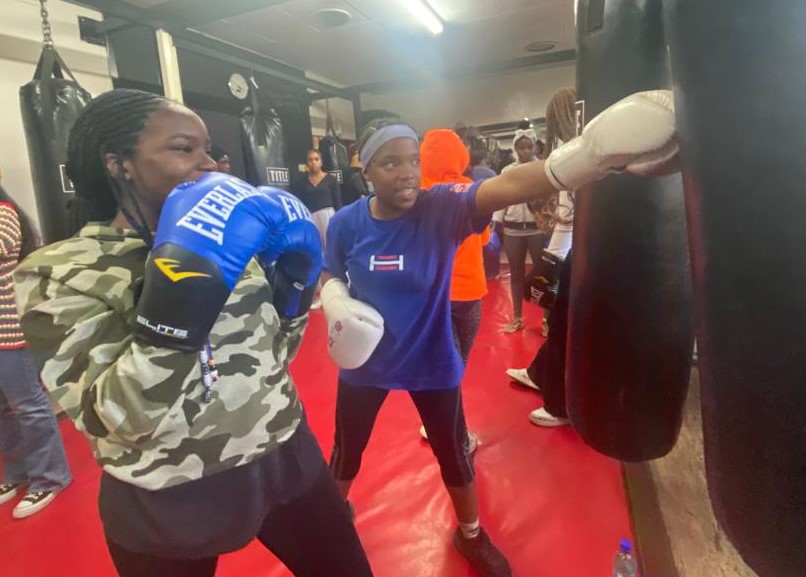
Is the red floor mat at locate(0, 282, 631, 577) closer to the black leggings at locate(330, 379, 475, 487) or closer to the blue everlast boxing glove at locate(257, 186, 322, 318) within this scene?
the black leggings at locate(330, 379, 475, 487)

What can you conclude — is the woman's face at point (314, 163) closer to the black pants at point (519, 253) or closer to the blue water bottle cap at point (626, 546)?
the black pants at point (519, 253)

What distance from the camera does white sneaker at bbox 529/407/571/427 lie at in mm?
2232

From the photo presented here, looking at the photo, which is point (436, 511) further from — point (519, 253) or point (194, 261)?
point (519, 253)

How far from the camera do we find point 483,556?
1443 millimetres

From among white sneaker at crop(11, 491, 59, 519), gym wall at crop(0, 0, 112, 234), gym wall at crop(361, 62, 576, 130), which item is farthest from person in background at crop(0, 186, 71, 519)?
gym wall at crop(361, 62, 576, 130)

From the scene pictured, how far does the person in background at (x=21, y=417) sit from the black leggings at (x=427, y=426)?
1.34 meters

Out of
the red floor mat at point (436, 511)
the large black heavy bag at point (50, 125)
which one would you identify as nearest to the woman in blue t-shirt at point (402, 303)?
the red floor mat at point (436, 511)

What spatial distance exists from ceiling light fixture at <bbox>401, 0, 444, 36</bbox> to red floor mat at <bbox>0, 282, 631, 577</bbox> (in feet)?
12.3

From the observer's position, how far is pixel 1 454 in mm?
2082

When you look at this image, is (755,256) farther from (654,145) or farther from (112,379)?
(112,379)

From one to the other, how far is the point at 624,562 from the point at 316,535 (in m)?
0.98

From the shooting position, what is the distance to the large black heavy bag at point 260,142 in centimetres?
359

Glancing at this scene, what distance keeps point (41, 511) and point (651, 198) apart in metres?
2.38

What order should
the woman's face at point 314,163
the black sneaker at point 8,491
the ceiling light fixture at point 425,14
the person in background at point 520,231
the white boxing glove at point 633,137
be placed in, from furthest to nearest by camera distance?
the woman's face at point 314,163
the ceiling light fixture at point 425,14
the person in background at point 520,231
the black sneaker at point 8,491
the white boxing glove at point 633,137
